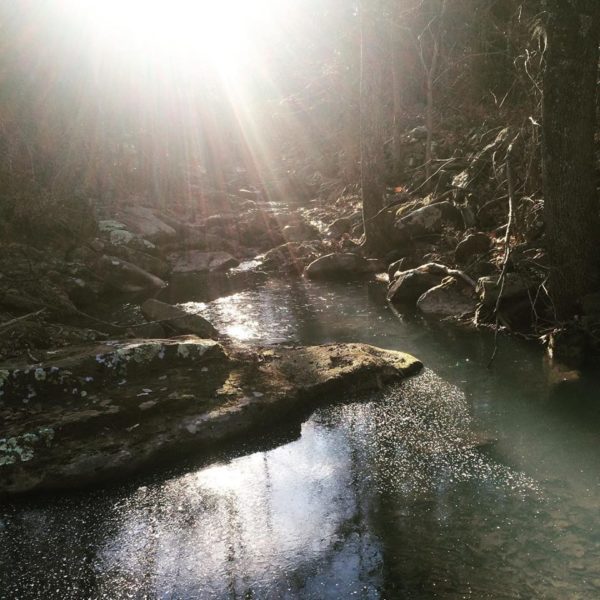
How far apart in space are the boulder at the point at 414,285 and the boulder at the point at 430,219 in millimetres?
2659

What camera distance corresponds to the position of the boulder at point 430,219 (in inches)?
604

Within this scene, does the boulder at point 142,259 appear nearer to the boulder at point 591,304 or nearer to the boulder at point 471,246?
the boulder at point 471,246

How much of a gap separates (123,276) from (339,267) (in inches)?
233

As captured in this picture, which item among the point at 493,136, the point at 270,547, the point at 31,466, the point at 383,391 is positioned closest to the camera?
the point at 270,547

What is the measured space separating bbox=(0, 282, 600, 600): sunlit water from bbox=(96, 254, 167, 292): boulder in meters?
9.70

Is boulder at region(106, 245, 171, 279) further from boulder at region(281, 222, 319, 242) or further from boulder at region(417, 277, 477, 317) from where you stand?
boulder at region(417, 277, 477, 317)

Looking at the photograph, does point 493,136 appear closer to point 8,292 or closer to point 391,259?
point 391,259

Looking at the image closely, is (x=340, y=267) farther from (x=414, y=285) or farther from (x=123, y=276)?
(x=123, y=276)

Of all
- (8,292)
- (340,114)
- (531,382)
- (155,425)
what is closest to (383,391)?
(531,382)

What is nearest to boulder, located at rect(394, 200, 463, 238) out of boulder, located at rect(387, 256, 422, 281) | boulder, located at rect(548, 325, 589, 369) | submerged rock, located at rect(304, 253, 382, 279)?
boulder, located at rect(387, 256, 422, 281)

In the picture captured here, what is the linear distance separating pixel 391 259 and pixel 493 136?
588 centimetres

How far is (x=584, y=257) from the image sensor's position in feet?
29.0

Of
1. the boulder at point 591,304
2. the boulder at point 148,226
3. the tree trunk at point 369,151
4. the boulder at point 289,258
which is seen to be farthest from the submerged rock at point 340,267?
the boulder at point 591,304

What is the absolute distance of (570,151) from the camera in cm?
857
